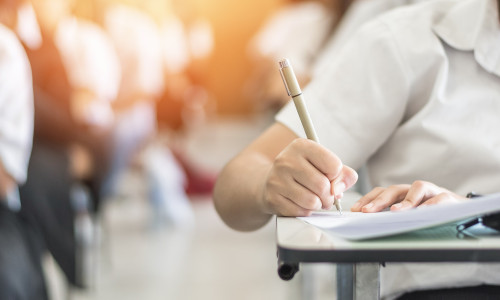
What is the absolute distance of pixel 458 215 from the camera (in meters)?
0.57

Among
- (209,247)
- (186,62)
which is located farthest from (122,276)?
(186,62)

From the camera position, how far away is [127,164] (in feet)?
10.4

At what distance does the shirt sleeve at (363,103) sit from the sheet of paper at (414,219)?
0.33 m

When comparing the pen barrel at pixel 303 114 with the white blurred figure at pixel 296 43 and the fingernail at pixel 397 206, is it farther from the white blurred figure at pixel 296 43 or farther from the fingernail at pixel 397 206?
the white blurred figure at pixel 296 43

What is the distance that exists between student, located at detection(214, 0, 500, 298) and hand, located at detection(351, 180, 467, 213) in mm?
150

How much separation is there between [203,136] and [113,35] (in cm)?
461

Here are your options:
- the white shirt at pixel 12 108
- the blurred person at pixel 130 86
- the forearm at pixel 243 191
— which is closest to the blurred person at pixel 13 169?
the white shirt at pixel 12 108

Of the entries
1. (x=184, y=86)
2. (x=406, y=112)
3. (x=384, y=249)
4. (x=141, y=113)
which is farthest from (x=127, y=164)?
(x=184, y=86)

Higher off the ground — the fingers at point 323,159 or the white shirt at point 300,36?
the fingers at point 323,159

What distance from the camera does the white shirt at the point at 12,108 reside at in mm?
1309

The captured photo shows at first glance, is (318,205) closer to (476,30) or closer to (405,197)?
(405,197)

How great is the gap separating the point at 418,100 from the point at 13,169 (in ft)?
2.53

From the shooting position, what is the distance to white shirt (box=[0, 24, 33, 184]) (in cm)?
131

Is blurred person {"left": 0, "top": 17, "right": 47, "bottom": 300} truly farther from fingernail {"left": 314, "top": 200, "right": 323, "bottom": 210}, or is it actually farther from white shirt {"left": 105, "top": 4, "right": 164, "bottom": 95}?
white shirt {"left": 105, "top": 4, "right": 164, "bottom": 95}
